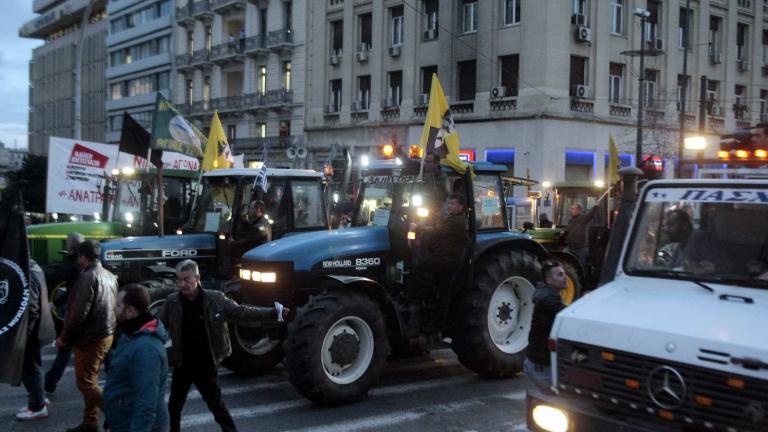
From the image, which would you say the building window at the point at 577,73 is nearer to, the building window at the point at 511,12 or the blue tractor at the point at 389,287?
the building window at the point at 511,12

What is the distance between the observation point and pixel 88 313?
22.9 ft

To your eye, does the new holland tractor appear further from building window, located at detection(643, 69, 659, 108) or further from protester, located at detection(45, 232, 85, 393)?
building window, located at detection(643, 69, 659, 108)

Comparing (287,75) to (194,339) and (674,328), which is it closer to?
(194,339)

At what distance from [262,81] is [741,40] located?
25.4m

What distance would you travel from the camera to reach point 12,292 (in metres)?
6.49

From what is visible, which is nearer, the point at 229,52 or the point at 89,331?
the point at 89,331

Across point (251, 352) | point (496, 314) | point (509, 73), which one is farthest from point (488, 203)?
point (509, 73)

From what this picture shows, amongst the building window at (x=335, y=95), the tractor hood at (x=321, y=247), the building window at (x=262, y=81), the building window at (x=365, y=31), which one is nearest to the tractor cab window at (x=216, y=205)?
the tractor hood at (x=321, y=247)

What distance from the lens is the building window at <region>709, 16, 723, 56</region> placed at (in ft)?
117

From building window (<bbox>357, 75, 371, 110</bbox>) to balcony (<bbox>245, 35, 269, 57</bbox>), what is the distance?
7.87 m

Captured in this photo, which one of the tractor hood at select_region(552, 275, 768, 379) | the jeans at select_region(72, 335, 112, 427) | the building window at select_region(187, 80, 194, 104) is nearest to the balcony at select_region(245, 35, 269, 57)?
the building window at select_region(187, 80, 194, 104)

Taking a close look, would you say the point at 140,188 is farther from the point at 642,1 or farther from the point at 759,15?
the point at 759,15

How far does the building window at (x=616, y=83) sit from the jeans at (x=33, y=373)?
Result: 28116 millimetres

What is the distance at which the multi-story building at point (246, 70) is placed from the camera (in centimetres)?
4169
